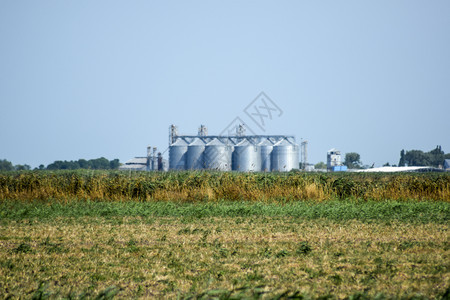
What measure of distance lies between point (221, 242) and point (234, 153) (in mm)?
55429

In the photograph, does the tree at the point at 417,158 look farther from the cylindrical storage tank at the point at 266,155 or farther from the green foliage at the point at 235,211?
the green foliage at the point at 235,211

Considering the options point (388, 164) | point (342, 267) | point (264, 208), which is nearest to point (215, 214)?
point (264, 208)

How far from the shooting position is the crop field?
7.15m

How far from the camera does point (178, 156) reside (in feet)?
223

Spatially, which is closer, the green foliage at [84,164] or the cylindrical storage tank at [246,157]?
the cylindrical storage tank at [246,157]

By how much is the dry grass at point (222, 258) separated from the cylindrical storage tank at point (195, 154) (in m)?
49.8

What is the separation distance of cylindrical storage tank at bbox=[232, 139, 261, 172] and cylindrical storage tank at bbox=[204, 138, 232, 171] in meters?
1.30

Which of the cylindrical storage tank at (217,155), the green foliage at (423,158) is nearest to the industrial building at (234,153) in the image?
the cylindrical storage tank at (217,155)

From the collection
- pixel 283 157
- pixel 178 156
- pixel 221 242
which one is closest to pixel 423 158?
pixel 283 157

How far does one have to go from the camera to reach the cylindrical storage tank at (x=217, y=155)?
205ft

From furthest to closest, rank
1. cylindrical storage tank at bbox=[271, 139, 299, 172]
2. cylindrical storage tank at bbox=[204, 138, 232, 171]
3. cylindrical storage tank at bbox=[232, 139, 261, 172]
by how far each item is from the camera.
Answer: cylindrical storage tank at bbox=[271, 139, 299, 172] → cylindrical storage tank at bbox=[232, 139, 261, 172] → cylindrical storage tank at bbox=[204, 138, 232, 171]

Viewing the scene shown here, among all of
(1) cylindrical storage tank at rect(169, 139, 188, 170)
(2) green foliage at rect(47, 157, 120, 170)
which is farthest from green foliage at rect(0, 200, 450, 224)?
(2) green foliage at rect(47, 157, 120, 170)

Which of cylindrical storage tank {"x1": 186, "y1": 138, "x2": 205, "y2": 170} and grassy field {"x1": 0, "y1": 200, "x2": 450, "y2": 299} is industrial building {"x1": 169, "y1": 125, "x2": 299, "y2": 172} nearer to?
cylindrical storage tank {"x1": 186, "y1": 138, "x2": 205, "y2": 170}

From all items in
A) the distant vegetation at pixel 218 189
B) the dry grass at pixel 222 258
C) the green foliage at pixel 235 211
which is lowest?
the dry grass at pixel 222 258
